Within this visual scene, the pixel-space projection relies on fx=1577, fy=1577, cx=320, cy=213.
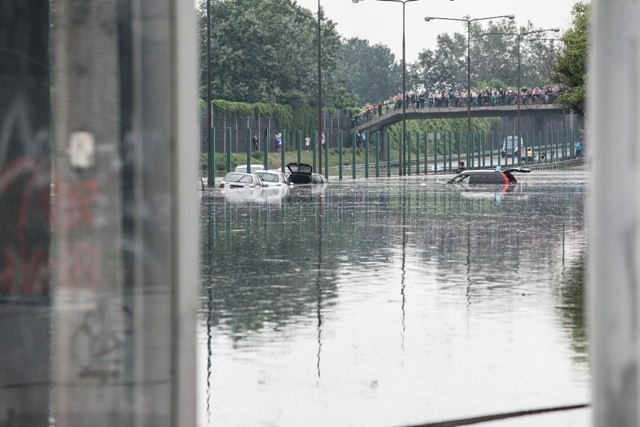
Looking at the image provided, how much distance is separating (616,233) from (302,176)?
215 feet

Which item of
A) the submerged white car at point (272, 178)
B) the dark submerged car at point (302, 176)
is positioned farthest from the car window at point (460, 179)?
the submerged white car at point (272, 178)

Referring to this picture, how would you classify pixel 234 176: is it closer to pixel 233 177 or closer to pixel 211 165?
pixel 233 177

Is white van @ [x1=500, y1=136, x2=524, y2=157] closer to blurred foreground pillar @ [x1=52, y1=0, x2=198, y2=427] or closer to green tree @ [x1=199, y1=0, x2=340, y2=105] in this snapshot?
green tree @ [x1=199, y1=0, x2=340, y2=105]

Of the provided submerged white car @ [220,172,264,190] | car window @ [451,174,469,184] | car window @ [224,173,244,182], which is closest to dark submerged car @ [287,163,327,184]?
car window @ [451,174,469,184]

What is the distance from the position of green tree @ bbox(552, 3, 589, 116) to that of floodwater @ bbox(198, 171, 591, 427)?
5736 centimetres

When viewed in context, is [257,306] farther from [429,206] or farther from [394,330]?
[429,206]

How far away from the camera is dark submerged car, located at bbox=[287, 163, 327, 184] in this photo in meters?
71.0

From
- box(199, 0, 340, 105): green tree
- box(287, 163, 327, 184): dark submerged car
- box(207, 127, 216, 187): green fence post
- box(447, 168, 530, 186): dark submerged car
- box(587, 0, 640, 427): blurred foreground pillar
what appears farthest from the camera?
box(199, 0, 340, 105): green tree

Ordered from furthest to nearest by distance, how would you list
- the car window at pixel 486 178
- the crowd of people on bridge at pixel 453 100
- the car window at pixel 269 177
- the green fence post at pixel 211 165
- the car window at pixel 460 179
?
1. the crowd of people on bridge at pixel 453 100
2. the car window at pixel 460 179
3. the car window at pixel 486 178
4. the green fence post at pixel 211 165
5. the car window at pixel 269 177

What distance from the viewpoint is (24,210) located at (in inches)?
271

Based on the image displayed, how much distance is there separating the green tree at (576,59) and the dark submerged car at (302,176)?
779 inches

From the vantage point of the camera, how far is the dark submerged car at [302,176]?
233 feet

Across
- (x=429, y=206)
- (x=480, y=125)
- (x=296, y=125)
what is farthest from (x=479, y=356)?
(x=480, y=125)

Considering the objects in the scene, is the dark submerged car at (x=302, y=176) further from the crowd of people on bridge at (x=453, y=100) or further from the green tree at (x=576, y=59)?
the crowd of people on bridge at (x=453, y=100)
